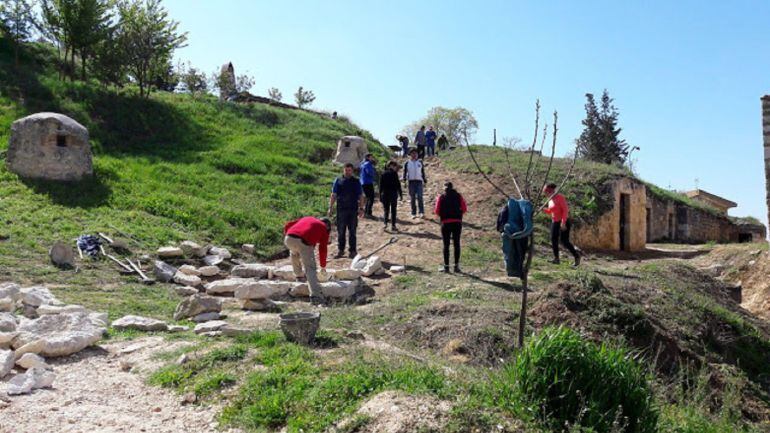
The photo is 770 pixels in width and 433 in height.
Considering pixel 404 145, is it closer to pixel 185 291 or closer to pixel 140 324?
pixel 185 291

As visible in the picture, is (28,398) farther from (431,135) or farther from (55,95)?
(431,135)

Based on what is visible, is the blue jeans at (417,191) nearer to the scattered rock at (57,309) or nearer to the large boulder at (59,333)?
the scattered rock at (57,309)

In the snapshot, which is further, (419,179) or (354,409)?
(419,179)

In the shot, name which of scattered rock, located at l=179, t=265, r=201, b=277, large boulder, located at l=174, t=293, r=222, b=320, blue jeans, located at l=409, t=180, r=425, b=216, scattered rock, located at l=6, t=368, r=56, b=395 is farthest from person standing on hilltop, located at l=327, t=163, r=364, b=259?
scattered rock, located at l=6, t=368, r=56, b=395

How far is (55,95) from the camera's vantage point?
69.6ft

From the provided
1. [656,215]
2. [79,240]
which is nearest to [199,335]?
[79,240]

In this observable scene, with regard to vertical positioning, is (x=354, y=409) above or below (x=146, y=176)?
below

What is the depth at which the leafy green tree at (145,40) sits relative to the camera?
23.7m

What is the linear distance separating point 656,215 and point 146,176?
19390 mm

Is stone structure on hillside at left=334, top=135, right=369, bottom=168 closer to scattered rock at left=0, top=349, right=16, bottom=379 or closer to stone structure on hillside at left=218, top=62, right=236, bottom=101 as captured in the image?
stone structure on hillside at left=218, top=62, right=236, bottom=101

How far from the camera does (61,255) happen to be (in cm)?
1090

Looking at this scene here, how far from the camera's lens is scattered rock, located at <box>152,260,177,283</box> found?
434 inches

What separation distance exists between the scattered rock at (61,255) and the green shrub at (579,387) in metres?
8.80

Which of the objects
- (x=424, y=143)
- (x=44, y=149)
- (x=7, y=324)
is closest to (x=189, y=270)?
(x=7, y=324)
